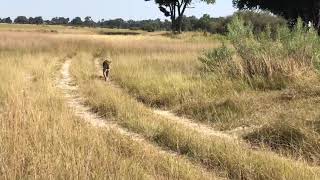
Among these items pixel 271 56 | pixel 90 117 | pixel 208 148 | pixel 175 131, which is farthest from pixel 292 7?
pixel 208 148

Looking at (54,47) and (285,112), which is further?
(54,47)

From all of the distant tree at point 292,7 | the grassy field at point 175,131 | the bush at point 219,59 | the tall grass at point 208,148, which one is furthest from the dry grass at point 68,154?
the distant tree at point 292,7

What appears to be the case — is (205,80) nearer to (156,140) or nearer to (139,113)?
(139,113)

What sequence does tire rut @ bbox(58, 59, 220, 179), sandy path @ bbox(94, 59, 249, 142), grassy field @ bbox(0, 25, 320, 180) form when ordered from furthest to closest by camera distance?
sandy path @ bbox(94, 59, 249, 142)
tire rut @ bbox(58, 59, 220, 179)
grassy field @ bbox(0, 25, 320, 180)

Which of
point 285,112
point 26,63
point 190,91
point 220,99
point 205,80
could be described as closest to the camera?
point 285,112

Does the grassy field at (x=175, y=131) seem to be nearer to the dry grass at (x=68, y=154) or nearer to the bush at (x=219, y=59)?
the dry grass at (x=68, y=154)

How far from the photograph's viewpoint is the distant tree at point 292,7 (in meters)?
28.3

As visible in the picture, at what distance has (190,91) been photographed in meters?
13.3

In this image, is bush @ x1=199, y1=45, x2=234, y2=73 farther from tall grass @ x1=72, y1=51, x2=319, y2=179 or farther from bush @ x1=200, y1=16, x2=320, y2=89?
tall grass @ x1=72, y1=51, x2=319, y2=179

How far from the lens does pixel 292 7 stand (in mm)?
28828

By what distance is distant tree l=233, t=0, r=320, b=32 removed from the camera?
28.3 m

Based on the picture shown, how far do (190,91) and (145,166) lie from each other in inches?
277

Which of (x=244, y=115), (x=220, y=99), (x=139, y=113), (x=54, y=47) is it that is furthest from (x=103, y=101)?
(x=54, y=47)

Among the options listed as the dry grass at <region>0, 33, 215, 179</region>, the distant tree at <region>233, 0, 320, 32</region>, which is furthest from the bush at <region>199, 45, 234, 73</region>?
the distant tree at <region>233, 0, 320, 32</region>
